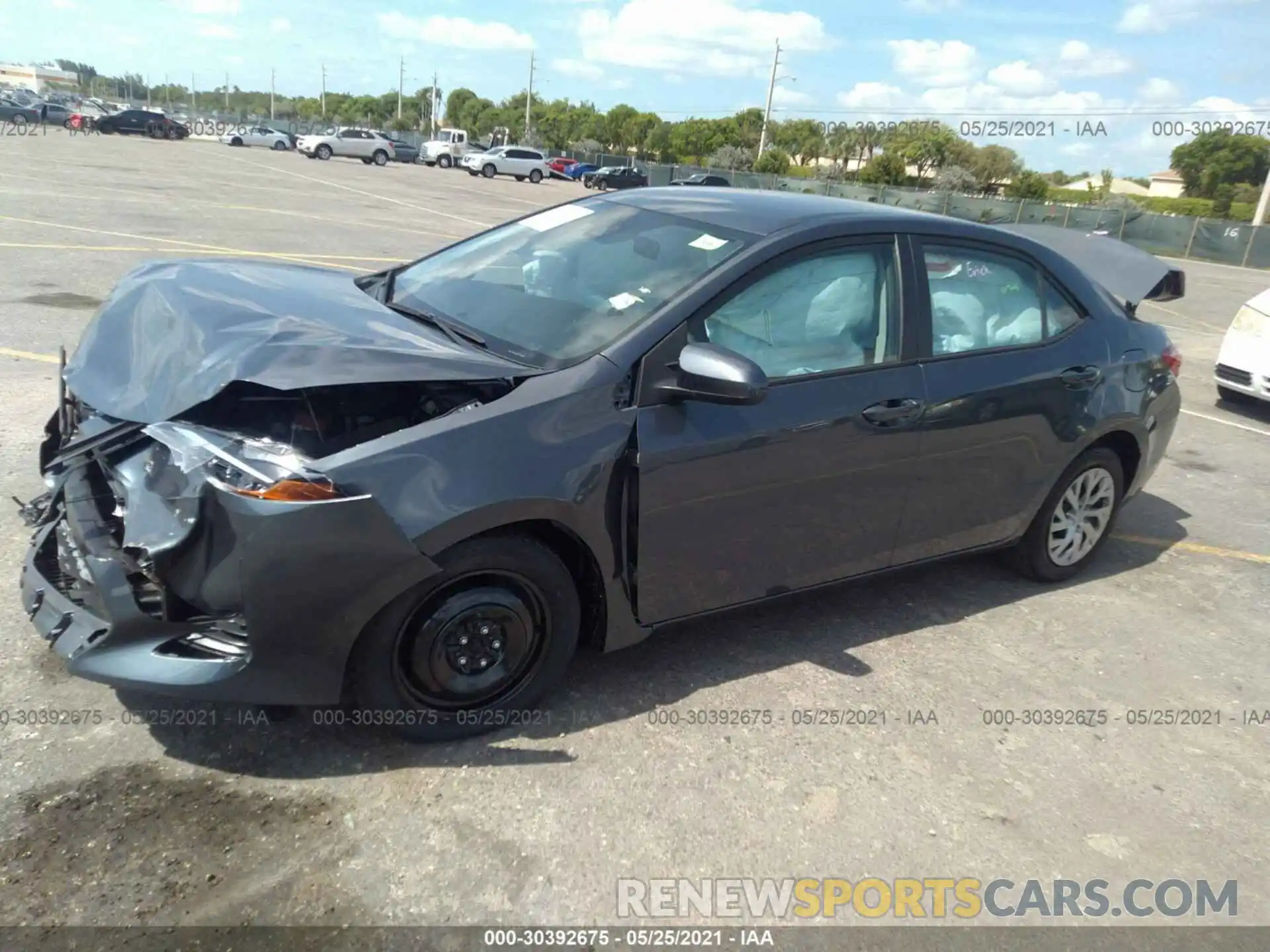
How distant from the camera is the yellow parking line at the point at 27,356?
6574 millimetres

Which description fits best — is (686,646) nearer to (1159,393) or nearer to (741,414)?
(741,414)

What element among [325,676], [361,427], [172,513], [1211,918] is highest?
[361,427]

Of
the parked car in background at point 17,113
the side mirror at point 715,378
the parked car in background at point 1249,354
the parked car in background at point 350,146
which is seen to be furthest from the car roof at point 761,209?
the parked car in background at point 17,113

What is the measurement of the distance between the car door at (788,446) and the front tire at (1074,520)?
1.17 meters

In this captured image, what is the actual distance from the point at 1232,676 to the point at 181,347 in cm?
434

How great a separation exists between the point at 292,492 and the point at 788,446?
171 centimetres

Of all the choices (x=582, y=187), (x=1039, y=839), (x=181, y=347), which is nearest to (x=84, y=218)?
(x=181, y=347)

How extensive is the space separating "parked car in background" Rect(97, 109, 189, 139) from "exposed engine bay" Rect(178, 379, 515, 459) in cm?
5416

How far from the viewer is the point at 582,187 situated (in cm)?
4928

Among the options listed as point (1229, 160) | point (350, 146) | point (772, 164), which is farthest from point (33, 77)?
point (1229, 160)

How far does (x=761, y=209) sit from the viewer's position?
3.86 m

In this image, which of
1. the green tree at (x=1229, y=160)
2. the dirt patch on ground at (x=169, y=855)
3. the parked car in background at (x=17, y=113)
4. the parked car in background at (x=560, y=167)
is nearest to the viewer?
the dirt patch on ground at (x=169, y=855)

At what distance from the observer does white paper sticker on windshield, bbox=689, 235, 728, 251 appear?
3.56 meters

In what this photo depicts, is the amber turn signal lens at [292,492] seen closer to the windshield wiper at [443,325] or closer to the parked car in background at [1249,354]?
the windshield wiper at [443,325]
